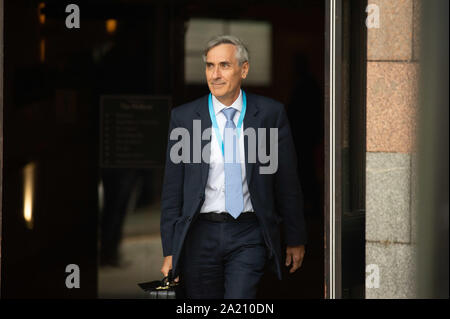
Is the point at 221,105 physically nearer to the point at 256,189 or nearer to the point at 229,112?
the point at 229,112

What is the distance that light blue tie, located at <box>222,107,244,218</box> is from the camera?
5.81 meters

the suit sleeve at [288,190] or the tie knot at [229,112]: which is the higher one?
the tie knot at [229,112]

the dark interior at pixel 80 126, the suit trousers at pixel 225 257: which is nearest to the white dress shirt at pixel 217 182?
the suit trousers at pixel 225 257

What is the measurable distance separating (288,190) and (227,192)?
1.62 ft

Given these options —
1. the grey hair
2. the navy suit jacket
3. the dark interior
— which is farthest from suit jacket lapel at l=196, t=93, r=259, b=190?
the dark interior

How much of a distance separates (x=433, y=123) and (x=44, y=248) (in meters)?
4.89

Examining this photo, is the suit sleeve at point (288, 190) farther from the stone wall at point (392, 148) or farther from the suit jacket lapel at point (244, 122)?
the stone wall at point (392, 148)

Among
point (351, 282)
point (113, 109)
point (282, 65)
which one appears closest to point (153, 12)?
point (113, 109)

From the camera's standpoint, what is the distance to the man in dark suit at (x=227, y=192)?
5.84 metres

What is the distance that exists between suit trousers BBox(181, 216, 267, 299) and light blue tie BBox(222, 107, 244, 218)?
0.11 metres

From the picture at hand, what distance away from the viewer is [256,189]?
5.93 m

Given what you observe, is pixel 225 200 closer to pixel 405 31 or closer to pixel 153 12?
pixel 405 31

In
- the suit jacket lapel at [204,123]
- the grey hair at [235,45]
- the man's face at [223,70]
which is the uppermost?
the grey hair at [235,45]

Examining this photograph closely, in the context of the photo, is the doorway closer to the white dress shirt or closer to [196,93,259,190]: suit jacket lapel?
[196,93,259,190]: suit jacket lapel
